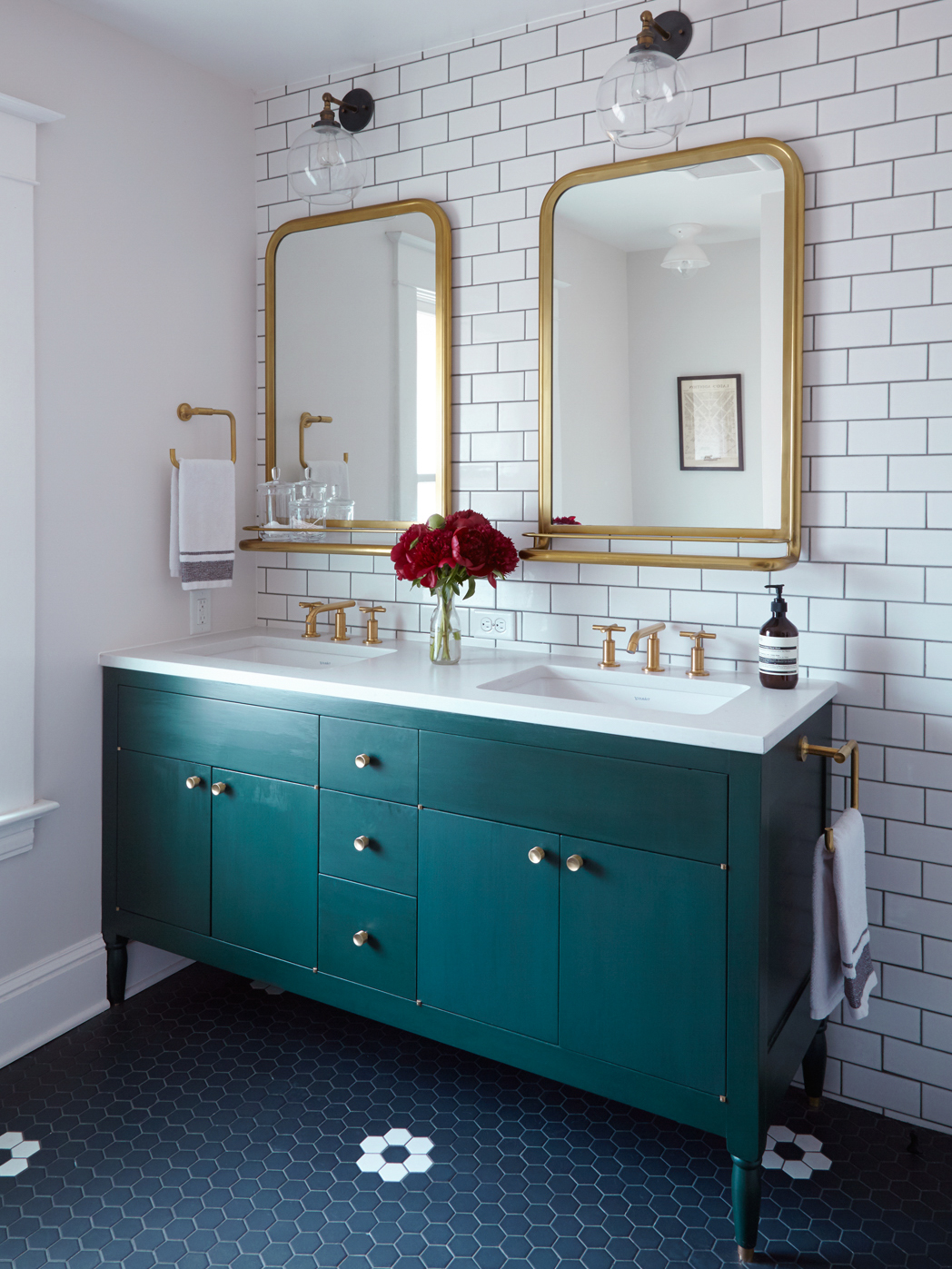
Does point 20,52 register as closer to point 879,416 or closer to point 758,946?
point 879,416

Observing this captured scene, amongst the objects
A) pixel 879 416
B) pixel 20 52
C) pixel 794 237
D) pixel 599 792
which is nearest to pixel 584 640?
pixel 599 792

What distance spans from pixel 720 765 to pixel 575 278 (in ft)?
4.39

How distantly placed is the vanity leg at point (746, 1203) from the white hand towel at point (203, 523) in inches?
77.9

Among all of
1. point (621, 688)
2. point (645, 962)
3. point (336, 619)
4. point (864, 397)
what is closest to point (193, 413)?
point (336, 619)

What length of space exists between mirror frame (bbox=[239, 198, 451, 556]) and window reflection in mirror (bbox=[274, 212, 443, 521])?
0.05 feet

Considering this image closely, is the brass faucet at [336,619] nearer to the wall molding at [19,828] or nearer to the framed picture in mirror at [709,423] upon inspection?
the wall molding at [19,828]

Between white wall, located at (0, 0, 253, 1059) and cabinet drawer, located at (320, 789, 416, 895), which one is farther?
white wall, located at (0, 0, 253, 1059)

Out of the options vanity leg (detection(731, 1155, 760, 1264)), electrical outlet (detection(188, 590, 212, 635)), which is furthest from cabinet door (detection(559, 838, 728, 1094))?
electrical outlet (detection(188, 590, 212, 635))

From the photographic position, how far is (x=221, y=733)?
93.2 inches

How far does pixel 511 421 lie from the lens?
2543 mm

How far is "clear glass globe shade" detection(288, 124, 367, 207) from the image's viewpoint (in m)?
2.30

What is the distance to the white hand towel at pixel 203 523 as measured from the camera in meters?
2.70

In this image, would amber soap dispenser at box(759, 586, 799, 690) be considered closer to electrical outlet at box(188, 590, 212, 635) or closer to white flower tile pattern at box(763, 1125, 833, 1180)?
white flower tile pattern at box(763, 1125, 833, 1180)

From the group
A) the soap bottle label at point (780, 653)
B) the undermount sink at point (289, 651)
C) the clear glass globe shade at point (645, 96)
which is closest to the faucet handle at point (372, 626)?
the undermount sink at point (289, 651)
